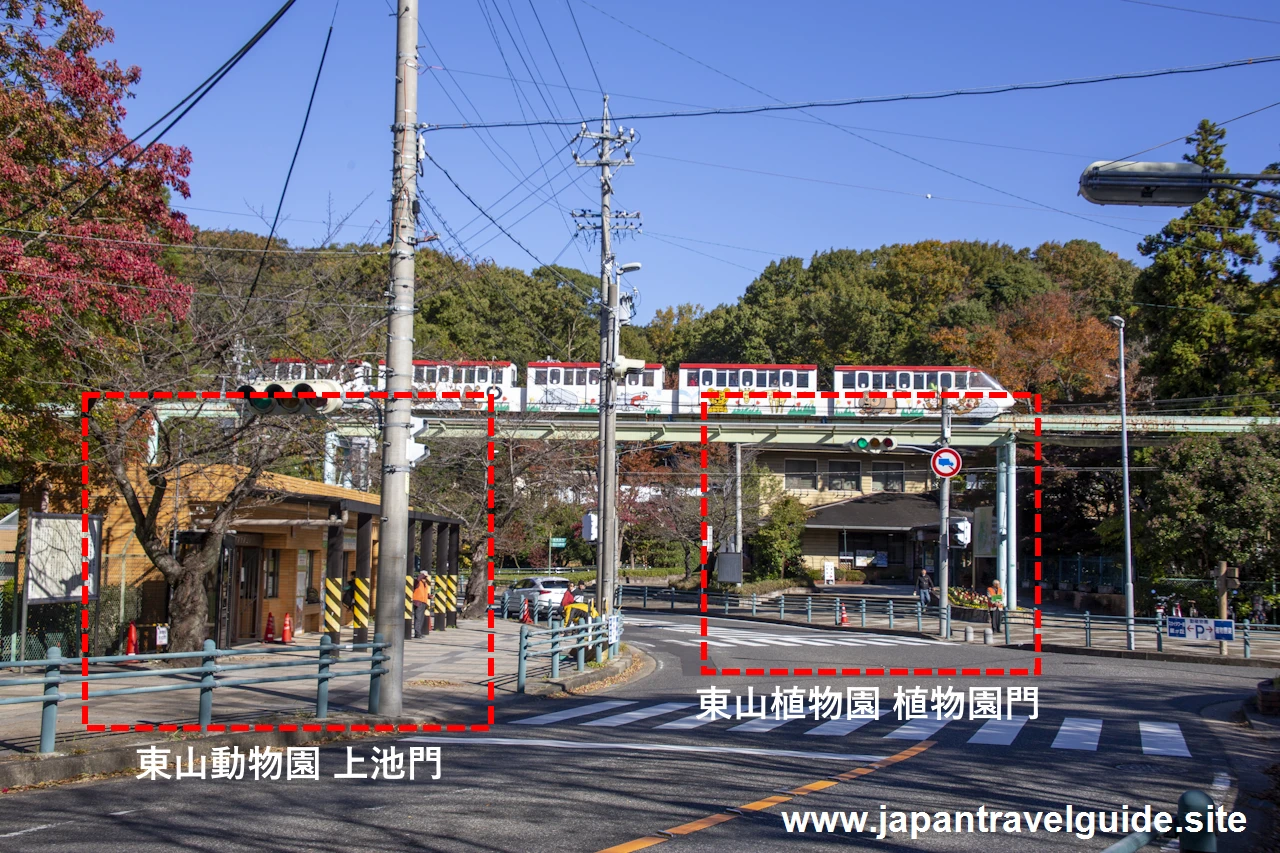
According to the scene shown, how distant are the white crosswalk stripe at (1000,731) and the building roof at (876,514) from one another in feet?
127

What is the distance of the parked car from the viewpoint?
3792cm

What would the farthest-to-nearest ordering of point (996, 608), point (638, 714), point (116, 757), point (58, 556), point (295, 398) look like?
point (996, 608), point (638, 714), point (58, 556), point (295, 398), point (116, 757)

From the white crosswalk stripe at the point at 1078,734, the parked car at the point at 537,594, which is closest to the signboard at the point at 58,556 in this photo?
the white crosswalk stripe at the point at 1078,734

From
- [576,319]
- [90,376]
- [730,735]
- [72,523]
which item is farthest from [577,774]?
[576,319]

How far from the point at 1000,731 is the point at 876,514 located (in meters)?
43.7

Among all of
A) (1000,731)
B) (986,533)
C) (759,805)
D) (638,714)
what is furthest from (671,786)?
(986,533)

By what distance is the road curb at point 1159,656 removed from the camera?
2544 cm

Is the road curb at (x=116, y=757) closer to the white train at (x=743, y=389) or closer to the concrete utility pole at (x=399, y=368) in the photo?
the concrete utility pole at (x=399, y=368)

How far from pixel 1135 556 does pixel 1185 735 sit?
95.8ft

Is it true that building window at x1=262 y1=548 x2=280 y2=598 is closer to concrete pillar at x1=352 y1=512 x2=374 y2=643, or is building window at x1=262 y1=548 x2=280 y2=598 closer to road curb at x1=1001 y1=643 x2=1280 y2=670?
concrete pillar at x1=352 y1=512 x2=374 y2=643

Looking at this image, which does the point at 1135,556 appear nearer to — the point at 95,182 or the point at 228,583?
the point at 228,583

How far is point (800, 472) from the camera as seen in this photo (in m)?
62.9

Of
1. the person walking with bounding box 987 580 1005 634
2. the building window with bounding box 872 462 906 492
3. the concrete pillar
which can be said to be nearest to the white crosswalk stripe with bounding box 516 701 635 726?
the concrete pillar

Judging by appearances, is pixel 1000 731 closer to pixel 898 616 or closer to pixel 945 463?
pixel 945 463
